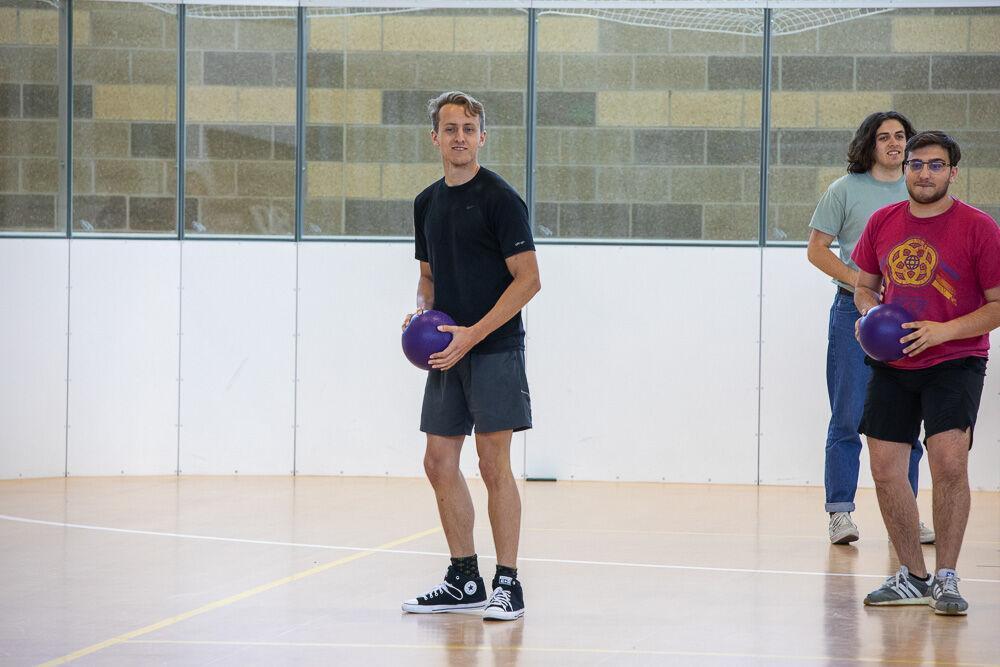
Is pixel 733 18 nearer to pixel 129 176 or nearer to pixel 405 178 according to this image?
pixel 405 178

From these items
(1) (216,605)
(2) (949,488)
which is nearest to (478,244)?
(1) (216,605)

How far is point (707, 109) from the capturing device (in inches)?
308

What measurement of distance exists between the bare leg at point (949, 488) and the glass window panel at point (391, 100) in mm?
4235

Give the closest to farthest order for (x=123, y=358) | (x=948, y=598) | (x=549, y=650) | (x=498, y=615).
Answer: (x=549, y=650) < (x=498, y=615) < (x=948, y=598) < (x=123, y=358)

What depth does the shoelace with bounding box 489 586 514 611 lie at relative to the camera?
4.01m

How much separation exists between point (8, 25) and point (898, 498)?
5.77 metres

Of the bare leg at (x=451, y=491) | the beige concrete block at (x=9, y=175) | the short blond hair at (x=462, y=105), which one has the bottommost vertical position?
the bare leg at (x=451, y=491)

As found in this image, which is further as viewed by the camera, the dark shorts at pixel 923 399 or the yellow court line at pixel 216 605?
the dark shorts at pixel 923 399

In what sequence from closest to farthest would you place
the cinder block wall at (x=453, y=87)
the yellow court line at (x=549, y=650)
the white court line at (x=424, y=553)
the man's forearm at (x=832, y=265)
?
the yellow court line at (x=549, y=650)
the white court line at (x=424, y=553)
the man's forearm at (x=832, y=265)
the cinder block wall at (x=453, y=87)

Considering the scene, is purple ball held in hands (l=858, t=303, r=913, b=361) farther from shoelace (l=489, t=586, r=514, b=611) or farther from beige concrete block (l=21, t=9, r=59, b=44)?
beige concrete block (l=21, t=9, r=59, b=44)

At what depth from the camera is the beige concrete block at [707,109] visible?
25.6ft

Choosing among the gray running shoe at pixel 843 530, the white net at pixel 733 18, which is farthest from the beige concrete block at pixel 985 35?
the gray running shoe at pixel 843 530

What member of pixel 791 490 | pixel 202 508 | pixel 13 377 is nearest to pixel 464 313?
pixel 202 508

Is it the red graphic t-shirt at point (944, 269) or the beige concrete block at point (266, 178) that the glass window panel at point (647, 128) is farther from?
the red graphic t-shirt at point (944, 269)
